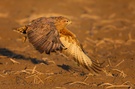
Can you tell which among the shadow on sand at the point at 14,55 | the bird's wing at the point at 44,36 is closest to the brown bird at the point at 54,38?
the bird's wing at the point at 44,36

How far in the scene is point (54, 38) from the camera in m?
8.24

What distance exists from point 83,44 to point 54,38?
3.94 meters

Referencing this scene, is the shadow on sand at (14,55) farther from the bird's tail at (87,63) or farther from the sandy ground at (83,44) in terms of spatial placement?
the bird's tail at (87,63)

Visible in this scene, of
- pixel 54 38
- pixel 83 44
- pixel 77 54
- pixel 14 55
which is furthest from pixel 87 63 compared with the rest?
pixel 83 44

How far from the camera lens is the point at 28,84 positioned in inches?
324

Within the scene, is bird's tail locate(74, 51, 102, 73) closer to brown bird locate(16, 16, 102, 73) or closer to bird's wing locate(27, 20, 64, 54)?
brown bird locate(16, 16, 102, 73)

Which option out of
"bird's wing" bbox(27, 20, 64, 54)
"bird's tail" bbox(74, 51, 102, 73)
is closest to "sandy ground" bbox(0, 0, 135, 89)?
"bird's tail" bbox(74, 51, 102, 73)

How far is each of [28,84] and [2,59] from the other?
70.4 inches

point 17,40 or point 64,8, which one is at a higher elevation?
point 64,8

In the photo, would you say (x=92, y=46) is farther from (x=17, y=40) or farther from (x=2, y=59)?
(x=2, y=59)

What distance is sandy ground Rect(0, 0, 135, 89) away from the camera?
27.9 ft

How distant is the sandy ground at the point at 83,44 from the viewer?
850 cm

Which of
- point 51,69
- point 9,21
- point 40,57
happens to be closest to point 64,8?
point 9,21

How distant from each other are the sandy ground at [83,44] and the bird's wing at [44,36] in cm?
63
